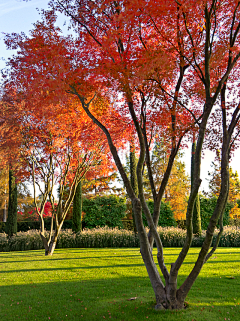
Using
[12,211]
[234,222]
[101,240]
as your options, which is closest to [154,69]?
[101,240]

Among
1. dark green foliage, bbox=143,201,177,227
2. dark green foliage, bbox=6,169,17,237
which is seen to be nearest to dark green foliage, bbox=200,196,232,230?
dark green foliage, bbox=143,201,177,227

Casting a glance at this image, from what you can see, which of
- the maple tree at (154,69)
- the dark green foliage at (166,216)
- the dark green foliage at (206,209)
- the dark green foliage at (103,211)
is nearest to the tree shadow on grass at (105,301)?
the maple tree at (154,69)

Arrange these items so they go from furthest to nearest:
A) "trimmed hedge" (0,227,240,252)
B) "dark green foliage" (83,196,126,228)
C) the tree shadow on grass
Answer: "dark green foliage" (83,196,126,228) → "trimmed hedge" (0,227,240,252) → the tree shadow on grass

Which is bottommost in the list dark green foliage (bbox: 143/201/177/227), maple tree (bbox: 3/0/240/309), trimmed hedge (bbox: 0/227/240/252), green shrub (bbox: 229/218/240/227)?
trimmed hedge (bbox: 0/227/240/252)

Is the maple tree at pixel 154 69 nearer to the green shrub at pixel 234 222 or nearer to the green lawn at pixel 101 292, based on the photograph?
the green lawn at pixel 101 292

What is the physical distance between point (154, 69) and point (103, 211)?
13825 mm

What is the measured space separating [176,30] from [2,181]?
20511 millimetres

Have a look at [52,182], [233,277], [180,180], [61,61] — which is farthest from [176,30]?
[180,180]

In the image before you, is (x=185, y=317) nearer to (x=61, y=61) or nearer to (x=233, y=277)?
(x=233, y=277)

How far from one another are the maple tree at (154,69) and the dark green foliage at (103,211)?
12031 millimetres

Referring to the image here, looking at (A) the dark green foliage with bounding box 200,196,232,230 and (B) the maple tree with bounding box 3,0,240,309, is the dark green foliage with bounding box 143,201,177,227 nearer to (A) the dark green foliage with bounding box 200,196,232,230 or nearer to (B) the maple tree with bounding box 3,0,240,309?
(A) the dark green foliage with bounding box 200,196,232,230

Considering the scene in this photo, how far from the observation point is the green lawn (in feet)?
12.0

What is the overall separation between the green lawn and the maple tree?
48cm

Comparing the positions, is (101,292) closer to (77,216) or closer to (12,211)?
(77,216)
